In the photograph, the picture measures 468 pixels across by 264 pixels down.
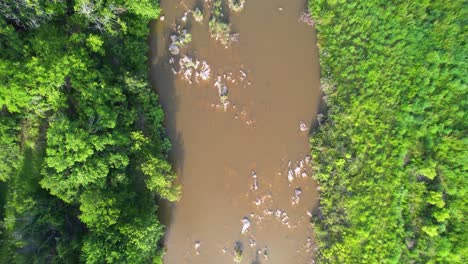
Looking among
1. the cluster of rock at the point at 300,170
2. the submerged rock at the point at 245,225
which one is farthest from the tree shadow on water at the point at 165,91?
the cluster of rock at the point at 300,170

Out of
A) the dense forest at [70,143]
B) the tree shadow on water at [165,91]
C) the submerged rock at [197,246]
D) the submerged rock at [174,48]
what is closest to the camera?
the dense forest at [70,143]

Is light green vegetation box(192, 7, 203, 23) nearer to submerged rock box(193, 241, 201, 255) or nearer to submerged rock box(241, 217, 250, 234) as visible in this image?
submerged rock box(241, 217, 250, 234)

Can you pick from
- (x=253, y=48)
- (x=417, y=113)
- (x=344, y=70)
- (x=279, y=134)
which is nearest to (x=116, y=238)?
(x=279, y=134)

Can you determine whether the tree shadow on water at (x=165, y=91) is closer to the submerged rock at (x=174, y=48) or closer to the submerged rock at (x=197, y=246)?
the submerged rock at (x=174, y=48)

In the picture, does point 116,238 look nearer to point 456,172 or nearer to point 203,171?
point 203,171

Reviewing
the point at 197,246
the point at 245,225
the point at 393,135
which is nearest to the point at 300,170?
the point at 245,225
